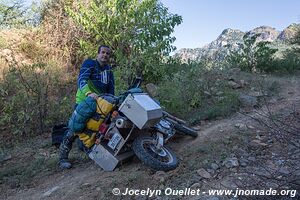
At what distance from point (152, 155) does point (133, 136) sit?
37 cm

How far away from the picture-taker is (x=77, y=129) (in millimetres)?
4176

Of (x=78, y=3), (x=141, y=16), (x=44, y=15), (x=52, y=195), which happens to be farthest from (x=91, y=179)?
(x=44, y=15)

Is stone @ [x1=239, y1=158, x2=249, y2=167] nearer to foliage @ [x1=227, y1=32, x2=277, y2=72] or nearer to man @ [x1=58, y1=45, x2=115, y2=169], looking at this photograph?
man @ [x1=58, y1=45, x2=115, y2=169]

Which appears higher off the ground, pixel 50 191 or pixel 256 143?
pixel 256 143

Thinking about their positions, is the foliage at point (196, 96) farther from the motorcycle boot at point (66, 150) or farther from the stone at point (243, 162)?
the motorcycle boot at point (66, 150)

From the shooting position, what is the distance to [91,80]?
14.9 feet

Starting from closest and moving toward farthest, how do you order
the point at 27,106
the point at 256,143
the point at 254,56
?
the point at 256,143 → the point at 27,106 → the point at 254,56

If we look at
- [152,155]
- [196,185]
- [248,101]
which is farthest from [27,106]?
[196,185]

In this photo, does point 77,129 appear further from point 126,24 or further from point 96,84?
point 126,24

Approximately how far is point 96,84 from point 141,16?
332 cm

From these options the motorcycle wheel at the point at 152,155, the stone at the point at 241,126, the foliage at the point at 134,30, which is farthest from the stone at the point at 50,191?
the foliage at the point at 134,30

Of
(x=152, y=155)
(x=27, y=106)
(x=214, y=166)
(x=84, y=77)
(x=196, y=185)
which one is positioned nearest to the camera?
(x=196, y=185)

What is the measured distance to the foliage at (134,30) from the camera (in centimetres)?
723

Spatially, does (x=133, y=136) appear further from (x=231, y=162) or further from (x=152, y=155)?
(x=231, y=162)
